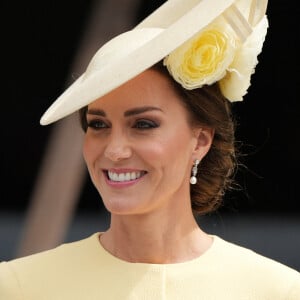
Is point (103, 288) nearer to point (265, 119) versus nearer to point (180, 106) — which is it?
point (180, 106)

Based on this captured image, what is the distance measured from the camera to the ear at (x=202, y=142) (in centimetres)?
299

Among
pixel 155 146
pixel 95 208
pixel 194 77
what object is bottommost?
pixel 95 208

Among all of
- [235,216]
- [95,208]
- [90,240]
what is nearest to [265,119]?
[235,216]

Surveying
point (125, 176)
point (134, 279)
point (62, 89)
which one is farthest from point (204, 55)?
point (62, 89)

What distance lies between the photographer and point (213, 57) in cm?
290

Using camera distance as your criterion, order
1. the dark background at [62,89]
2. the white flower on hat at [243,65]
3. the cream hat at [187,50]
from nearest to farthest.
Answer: the cream hat at [187,50]
the white flower on hat at [243,65]
the dark background at [62,89]

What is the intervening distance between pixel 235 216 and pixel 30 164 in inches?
50.2

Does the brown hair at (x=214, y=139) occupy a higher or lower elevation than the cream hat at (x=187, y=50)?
lower

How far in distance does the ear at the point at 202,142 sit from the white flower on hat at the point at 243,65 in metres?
0.10

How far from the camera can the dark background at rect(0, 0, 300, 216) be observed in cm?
652

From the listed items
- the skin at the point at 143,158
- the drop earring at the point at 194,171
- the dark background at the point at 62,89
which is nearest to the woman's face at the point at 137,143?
the skin at the point at 143,158

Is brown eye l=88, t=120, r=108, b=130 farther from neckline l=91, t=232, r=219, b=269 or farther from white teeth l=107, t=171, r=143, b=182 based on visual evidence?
neckline l=91, t=232, r=219, b=269

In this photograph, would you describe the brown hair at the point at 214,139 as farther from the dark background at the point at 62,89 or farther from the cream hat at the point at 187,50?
the dark background at the point at 62,89

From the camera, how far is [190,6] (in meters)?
2.96
